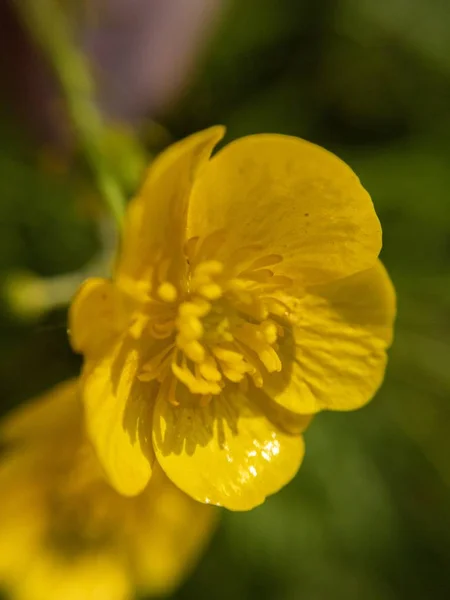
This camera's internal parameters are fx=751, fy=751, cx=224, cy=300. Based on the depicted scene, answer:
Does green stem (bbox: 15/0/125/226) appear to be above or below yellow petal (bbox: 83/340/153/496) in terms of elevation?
above

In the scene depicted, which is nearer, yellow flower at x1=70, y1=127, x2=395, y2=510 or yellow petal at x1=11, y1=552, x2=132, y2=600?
yellow flower at x1=70, y1=127, x2=395, y2=510

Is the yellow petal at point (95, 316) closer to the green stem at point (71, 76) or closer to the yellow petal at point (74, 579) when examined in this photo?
the green stem at point (71, 76)

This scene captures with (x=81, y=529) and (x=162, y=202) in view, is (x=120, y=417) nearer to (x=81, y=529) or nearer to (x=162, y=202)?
(x=162, y=202)

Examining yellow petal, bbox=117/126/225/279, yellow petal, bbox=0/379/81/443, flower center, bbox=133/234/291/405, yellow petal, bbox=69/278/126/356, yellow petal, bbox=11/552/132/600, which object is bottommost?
yellow petal, bbox=11/552/132/600

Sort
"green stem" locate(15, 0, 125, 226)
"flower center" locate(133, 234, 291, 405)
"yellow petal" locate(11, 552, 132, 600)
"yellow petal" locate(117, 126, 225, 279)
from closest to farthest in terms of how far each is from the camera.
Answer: "yellow petal" locate(117, 126, 225, 279), "flower center" locate(133, 234, 291, 405), "green stem" locate(15, 0, 125, 226), "yellow petal" locate(11, 552, 132, 600)

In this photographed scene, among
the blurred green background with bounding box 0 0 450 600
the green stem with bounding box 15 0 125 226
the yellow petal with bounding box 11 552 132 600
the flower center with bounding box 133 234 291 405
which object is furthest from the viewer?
the blurred green background with bounding box 0 0 450 600

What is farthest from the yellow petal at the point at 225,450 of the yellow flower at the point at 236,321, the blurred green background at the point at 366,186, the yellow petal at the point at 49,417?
the blurred green background at the point at 366,186

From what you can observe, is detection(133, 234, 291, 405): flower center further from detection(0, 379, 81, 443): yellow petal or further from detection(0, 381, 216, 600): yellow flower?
detection(0, 381, 216, 600): yellow flower

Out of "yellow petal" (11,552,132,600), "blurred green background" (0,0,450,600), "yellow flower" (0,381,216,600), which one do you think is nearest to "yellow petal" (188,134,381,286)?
"yellow flower" (0,381,216,600)
